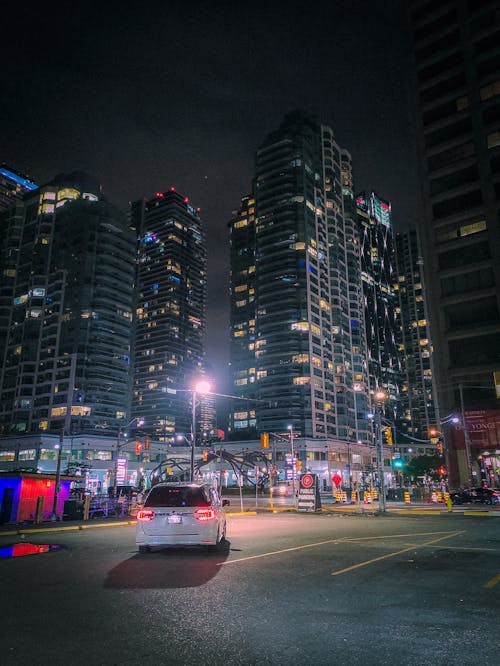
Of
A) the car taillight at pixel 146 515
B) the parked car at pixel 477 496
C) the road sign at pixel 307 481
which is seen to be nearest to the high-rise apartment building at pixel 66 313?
the road sign at pixel 307 481

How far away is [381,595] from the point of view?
23.1 ft

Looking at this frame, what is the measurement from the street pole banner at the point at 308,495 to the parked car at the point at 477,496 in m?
13.0

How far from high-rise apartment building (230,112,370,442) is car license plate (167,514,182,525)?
346 feet

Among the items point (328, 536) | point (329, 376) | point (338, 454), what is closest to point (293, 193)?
point (329, 376)

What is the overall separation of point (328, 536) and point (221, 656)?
1171 centimetres

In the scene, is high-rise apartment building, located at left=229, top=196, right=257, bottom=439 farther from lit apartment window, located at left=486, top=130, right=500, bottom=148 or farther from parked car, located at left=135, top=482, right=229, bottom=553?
parked car, located at left=135, top=482, right=229, bottom=553

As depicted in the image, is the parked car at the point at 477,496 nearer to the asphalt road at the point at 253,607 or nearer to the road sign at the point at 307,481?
the road sign at the point at 307,481

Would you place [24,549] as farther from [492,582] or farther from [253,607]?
[492,582]

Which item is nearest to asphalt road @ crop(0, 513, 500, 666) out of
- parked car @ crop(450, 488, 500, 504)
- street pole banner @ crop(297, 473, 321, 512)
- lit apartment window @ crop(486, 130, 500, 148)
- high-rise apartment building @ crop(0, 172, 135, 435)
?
street pole banner @ crop(297, 473, 321, 512)

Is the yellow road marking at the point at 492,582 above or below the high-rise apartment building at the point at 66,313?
below

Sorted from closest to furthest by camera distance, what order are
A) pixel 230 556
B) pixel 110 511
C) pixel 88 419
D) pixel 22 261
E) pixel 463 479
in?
pixel 230 556
pixel 110 511
pixel 463 479
pixel 88 419
pixel 22 261

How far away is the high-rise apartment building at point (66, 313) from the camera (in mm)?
118562

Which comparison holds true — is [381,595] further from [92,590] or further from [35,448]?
[35,448]

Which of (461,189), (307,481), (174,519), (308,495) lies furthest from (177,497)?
(461,189)
